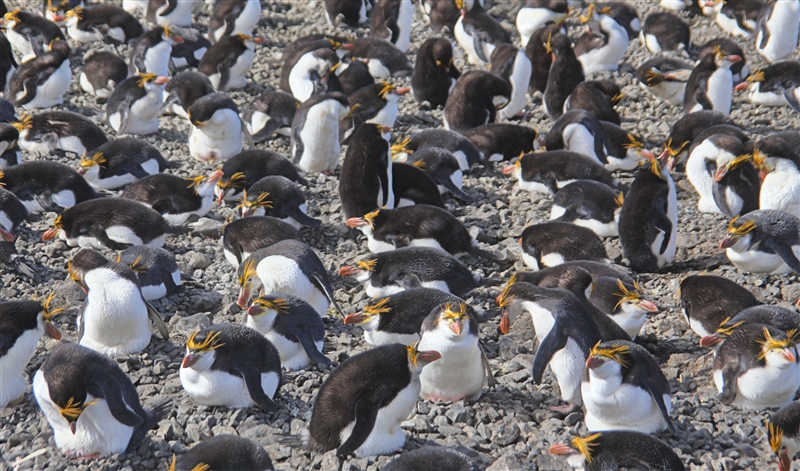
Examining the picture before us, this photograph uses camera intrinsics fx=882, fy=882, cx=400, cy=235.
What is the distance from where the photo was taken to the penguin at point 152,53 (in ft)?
32.1

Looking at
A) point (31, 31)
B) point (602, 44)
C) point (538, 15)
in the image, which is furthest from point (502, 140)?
point (31, 31)

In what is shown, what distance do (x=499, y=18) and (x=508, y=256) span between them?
6870 mm

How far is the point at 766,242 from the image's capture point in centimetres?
620

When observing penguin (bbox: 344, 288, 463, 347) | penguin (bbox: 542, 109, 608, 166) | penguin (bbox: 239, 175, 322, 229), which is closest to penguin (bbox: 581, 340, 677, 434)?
penguin (bbox: 344, 288, 463, 347)

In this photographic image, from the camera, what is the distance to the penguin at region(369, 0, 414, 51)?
11.2 m

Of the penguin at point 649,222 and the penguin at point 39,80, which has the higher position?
the penguin at point 649,222

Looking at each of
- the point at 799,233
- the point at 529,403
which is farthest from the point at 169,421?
the point at 799,233

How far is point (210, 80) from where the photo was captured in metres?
9.75

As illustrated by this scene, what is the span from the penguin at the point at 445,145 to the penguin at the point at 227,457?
14.2 ft

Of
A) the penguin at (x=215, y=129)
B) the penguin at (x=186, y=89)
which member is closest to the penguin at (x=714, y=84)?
the penguin at (x=215, y=129)

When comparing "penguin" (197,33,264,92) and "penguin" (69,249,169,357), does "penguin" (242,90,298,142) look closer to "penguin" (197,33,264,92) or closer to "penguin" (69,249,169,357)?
"penguin" (197,33,264,92)

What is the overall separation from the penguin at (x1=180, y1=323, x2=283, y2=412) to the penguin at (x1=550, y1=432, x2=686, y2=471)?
157 cm

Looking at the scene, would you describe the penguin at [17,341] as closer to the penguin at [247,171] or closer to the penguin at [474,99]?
the penguin at [247,171]

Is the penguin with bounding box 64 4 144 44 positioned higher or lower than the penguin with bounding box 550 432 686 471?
lower
